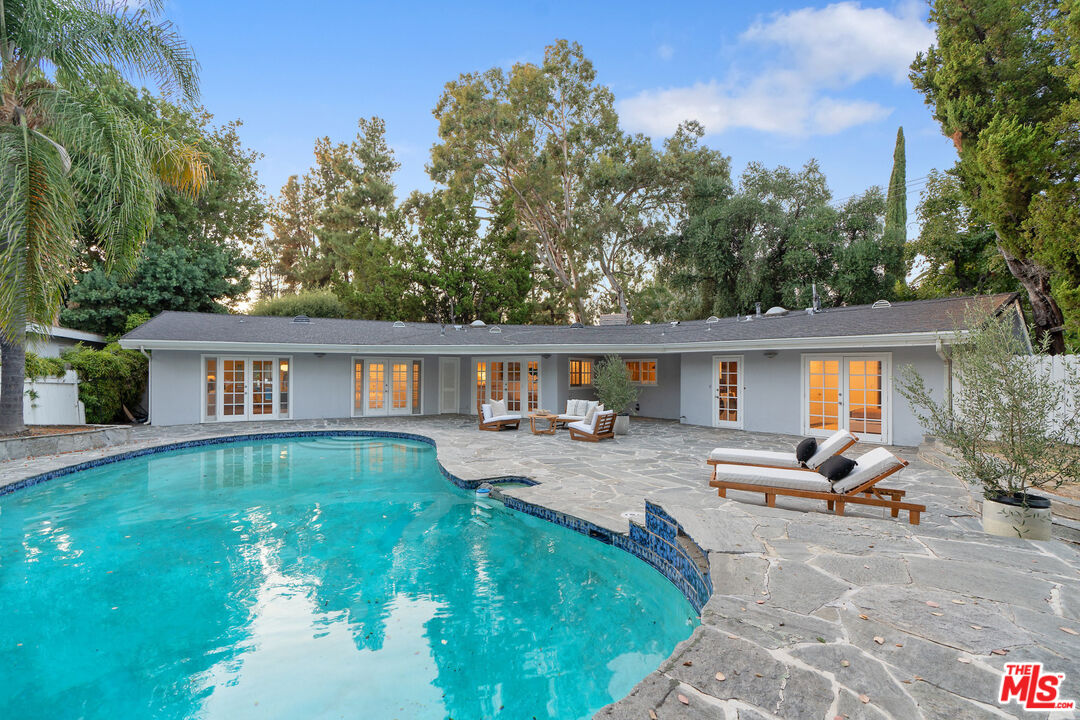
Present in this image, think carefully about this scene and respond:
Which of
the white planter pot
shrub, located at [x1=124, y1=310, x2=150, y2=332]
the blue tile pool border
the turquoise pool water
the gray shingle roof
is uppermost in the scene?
shrub, located at [x1=124, y1=310, x2=150, y2=332]

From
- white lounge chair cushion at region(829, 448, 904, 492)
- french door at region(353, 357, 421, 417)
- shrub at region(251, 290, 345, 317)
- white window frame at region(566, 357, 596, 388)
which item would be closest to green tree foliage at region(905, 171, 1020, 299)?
white window frame at region(566, 357, 596, 388)

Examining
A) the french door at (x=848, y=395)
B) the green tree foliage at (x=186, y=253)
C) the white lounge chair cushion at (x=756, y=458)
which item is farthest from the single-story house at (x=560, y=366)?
the white lounge chair cushion at (x=756, y=458)

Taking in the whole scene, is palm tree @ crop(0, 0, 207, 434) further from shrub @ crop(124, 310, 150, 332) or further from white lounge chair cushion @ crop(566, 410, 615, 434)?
shrub @ crop(124, 310, 150, 332)

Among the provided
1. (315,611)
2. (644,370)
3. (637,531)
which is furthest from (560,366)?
(315,611)

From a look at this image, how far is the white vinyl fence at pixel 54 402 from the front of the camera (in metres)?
10.9

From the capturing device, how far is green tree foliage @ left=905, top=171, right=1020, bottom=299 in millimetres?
17094

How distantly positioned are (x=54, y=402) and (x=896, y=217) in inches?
1181

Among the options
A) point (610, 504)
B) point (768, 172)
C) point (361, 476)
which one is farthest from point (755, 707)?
point (768, 172)

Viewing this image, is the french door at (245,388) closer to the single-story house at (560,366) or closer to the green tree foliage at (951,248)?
the single-story house at (560,366)

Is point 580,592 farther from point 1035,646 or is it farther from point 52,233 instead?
point 52,233

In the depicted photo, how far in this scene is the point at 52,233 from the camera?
7625 millimetres

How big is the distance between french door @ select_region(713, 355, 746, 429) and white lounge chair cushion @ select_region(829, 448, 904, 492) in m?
8.07

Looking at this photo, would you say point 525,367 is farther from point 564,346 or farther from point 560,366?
point 564,346

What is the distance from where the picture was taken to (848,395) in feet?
37.6
